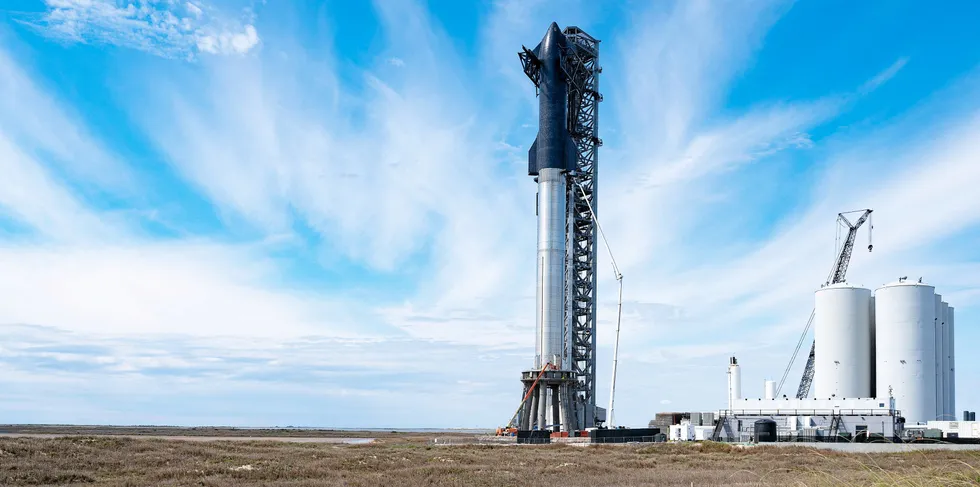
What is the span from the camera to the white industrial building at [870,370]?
257ft

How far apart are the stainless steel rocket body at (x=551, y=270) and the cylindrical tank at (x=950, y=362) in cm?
4487

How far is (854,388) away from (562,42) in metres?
48.5

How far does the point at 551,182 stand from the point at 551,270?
28.5 ft

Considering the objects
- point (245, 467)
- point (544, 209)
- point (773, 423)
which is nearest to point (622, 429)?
point (773, 423)

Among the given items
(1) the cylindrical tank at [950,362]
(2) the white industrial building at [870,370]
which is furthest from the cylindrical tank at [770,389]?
(1) the cylindrical tank at [950,362]

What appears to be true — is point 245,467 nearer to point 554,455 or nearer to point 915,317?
point 554,455

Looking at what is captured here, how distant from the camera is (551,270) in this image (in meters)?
77.2

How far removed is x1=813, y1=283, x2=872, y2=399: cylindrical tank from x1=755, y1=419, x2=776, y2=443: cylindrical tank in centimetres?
1615

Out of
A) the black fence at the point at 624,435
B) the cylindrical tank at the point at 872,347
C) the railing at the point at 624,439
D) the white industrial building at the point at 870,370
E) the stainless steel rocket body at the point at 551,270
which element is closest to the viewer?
the railing at the point at 624,439

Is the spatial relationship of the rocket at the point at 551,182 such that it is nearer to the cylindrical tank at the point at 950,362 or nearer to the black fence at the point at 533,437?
the black fence at the point at 533,437

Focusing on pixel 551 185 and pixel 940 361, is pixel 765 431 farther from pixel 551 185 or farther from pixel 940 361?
pixel 551 185

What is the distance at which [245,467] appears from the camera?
3612 cm

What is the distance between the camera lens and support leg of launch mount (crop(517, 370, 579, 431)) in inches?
2960

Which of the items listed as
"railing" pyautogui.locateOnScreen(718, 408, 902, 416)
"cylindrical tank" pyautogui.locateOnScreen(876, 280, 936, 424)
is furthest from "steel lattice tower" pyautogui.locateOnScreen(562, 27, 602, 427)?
"cylindrical tank" pyautogui.locateOnScreen(876, 280, 936, 424)
